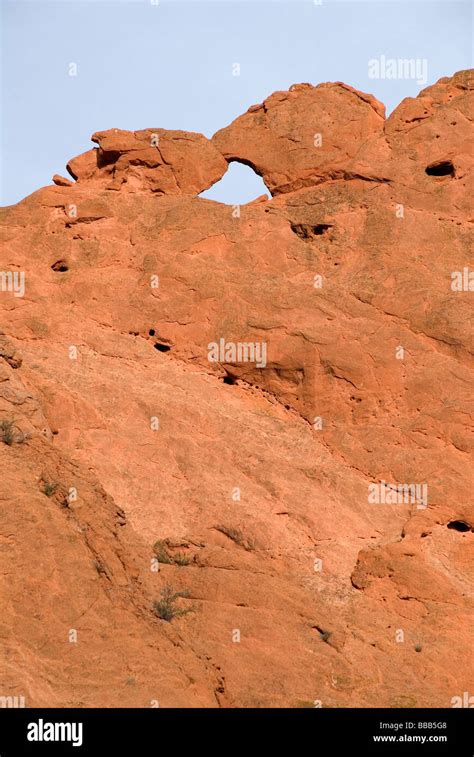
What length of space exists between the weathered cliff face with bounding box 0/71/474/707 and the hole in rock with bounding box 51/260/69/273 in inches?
1.7

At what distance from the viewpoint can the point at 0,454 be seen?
18.0m

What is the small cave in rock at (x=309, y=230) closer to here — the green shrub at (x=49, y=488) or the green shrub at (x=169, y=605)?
the green shrub at (x=169, y=605)

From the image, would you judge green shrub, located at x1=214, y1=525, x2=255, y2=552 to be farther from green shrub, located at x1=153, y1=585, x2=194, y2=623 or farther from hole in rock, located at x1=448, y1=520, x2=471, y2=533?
hole in rock, located at x1=448, y1=520, x2=471, y2=533

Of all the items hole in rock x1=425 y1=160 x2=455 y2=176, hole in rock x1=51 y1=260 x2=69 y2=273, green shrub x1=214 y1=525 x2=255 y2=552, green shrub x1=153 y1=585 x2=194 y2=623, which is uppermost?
hole in rock x1=425 y1=160 x2=455 y2=176

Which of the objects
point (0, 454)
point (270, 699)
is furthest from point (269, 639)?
point (0, 454)

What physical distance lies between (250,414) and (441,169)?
25.2ft

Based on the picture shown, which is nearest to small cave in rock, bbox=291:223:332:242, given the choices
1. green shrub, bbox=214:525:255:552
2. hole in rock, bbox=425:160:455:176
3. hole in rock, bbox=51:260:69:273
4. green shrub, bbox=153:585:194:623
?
hole in rock, bbox=425:160:455:176

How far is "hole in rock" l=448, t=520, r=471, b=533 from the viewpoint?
2223cm

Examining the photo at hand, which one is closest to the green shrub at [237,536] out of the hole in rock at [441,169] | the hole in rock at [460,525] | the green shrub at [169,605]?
the green shrub at [169,605]

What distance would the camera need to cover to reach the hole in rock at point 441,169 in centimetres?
2727

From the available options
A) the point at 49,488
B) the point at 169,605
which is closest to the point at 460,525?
the point at 169,605
